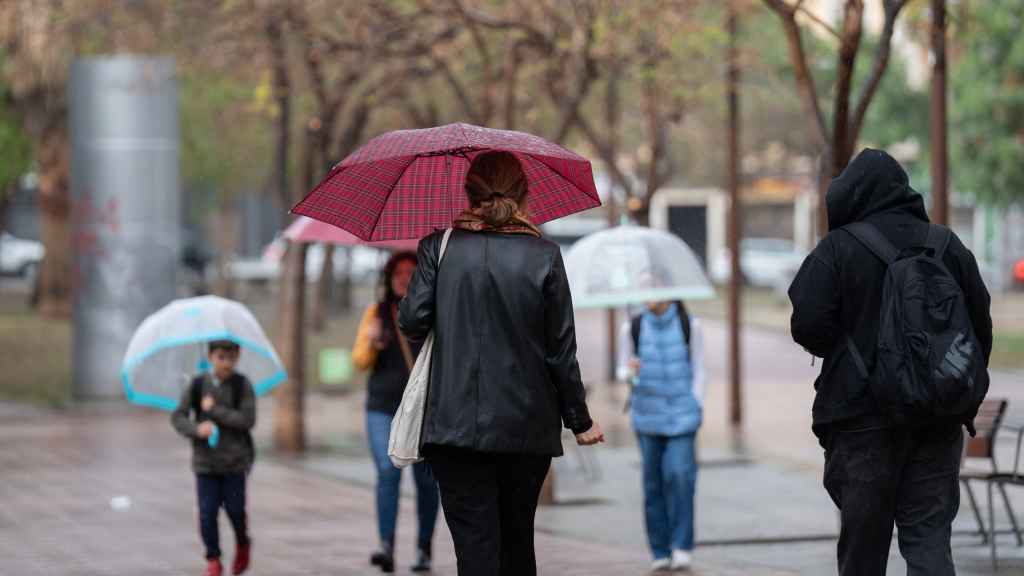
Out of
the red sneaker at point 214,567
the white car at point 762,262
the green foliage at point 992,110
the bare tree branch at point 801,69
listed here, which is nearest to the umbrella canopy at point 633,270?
the bare tree branch at point 801,69

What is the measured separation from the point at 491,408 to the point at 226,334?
3.28 metres

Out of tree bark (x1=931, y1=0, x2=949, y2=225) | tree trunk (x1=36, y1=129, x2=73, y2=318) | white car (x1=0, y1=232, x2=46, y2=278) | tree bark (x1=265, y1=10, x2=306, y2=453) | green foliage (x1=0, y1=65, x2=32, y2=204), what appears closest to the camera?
tree bark (x1=931, y1=0, x2=949, y2=225)

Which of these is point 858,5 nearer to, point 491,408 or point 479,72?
point 491,408

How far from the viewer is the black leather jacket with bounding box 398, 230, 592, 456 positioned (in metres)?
5.30

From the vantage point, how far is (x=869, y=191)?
576cm

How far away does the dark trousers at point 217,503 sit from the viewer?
8281 millimetres

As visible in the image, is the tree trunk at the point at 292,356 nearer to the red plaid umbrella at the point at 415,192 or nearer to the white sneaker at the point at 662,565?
the white sneaker at the point at 662,565

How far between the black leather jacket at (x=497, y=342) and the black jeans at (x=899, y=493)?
3.06ft

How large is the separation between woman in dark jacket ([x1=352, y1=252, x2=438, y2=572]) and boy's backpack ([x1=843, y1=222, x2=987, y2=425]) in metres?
3.68

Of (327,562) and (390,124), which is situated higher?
(390,124)

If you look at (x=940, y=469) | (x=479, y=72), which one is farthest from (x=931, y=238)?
(x=479, y=72)

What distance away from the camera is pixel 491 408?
5.27 meters

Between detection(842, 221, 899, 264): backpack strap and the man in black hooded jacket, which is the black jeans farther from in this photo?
detection(842, 221, 899, 264): backpack strap

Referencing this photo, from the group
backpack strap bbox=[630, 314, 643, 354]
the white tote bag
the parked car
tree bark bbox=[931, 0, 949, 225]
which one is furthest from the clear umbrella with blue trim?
the parked car
